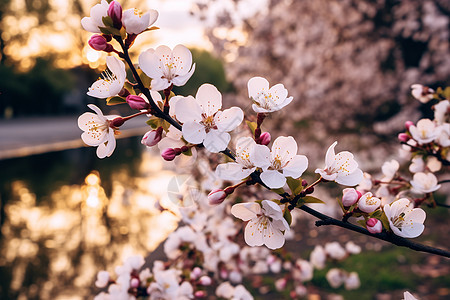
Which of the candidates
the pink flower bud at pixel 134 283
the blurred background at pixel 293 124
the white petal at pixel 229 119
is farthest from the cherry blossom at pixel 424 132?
the blurred background at pixel 293 124

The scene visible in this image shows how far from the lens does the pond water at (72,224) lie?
14.2ft

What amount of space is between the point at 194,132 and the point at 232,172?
129 mm

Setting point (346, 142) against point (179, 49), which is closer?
point (179, 49)

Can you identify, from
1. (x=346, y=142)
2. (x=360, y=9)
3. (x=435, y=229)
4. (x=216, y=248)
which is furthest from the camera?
(x=346, y=142)

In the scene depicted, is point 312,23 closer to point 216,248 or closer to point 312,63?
point 312,63

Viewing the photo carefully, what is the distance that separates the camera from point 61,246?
526 centimetres

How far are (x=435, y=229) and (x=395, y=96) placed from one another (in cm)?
235

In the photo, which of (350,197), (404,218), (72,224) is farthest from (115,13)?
(72,224)

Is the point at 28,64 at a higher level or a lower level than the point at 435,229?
lower

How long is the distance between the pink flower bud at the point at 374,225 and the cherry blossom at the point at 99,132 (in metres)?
0.67

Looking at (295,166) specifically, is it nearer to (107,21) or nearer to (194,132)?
(194,132)

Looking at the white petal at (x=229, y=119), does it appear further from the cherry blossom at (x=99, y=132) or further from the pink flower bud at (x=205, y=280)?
the pink flower bud at (x=205, y=280)

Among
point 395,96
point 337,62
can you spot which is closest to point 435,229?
point 395,96

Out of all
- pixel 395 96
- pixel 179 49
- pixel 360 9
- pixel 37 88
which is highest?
pixel 179 49
